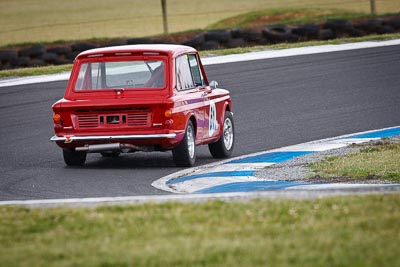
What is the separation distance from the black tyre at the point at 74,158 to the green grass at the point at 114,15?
22.0m

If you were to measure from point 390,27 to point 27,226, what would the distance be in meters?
22.4

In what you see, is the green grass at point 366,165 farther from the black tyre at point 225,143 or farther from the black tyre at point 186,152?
the black tyre at point 225,143

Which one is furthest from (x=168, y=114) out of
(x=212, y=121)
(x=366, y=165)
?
(x=366, y=165)

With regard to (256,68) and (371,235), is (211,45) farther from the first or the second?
(371,235)

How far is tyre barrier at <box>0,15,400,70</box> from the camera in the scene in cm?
2605

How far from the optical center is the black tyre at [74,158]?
12.8 metres

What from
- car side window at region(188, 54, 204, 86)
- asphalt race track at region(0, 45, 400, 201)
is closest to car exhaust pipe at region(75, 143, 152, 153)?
asphalt race track at region(0, 45, 400, 201)

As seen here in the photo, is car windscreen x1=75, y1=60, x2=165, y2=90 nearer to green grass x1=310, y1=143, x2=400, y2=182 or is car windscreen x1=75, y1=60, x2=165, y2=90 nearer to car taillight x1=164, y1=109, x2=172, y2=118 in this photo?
car taillight x1=164, y1=109, x2=172, y2=118

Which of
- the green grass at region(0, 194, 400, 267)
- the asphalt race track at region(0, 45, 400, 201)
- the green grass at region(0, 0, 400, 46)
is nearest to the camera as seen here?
the green grass at region(0, 194, 400, 267)

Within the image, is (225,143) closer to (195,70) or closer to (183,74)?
(195,70)

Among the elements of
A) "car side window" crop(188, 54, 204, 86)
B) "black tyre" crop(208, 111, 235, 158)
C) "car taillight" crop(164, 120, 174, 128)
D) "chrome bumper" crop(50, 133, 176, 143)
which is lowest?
"black tyre" crop(208, 111, 235, 158)

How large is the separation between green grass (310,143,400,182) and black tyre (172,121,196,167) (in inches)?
57.7

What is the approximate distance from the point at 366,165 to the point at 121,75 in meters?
3.17

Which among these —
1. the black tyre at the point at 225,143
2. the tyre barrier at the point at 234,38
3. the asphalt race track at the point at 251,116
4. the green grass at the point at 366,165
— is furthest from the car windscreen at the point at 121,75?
the tyre barrier at the point at 234,38
